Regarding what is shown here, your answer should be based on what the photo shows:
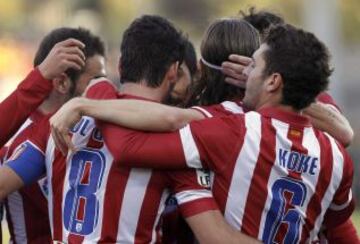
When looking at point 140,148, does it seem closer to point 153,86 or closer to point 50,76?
point 153,86

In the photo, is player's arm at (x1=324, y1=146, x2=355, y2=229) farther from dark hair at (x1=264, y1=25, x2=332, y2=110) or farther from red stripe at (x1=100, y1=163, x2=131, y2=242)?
red stripe at (x1=100, y1=163, x2=131, y2=242)

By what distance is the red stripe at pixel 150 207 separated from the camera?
4.48 m

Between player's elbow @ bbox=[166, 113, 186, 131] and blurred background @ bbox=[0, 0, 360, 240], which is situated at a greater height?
player's elbow @ bbox=[166, 113, 186, 131]

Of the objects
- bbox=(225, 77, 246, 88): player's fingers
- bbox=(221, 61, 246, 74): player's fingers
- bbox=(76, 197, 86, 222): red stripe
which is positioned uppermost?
bbox=(221, 61, 246, 74): player's fingers

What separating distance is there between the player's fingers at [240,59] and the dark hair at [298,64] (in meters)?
0.18

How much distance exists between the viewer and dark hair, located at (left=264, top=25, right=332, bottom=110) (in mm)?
4438

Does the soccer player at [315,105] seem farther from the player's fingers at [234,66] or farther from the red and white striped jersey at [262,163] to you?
the red and white striped jersey at [262,163]

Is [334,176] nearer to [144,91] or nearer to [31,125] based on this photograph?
[144,91]

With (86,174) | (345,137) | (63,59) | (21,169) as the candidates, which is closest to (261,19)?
(345,137)

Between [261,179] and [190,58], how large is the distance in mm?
812

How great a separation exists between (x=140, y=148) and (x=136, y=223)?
33cm

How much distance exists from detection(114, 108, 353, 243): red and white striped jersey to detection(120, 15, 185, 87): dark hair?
27 cm

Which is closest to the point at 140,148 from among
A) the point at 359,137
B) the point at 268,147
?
the point at 268,147

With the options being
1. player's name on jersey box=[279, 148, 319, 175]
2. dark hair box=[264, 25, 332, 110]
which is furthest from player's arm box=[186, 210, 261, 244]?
dark hair box=[264, 25, 332, 110]
